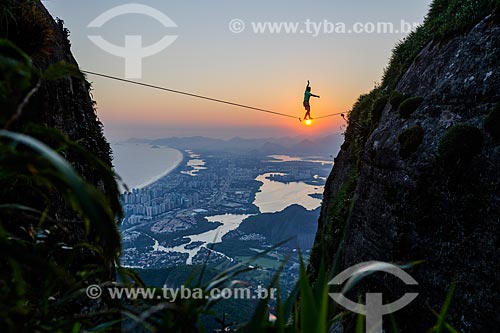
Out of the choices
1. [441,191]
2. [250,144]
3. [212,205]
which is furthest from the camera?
[250,144]

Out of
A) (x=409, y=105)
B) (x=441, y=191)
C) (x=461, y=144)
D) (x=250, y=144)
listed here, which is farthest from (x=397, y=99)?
(x=250, y=144)

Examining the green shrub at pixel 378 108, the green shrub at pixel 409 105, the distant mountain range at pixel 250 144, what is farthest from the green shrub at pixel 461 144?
the distant mountain range at pixel 250 144

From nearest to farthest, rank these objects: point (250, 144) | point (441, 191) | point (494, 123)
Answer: point (494, 123) → point (441, 191) → point (250, 144)

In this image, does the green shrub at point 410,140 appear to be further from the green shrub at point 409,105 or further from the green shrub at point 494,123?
the green shrub at point 494,123

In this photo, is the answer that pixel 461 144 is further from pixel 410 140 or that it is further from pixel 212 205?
pixel 212 205

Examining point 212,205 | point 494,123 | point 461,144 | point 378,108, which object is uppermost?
point 378,108
